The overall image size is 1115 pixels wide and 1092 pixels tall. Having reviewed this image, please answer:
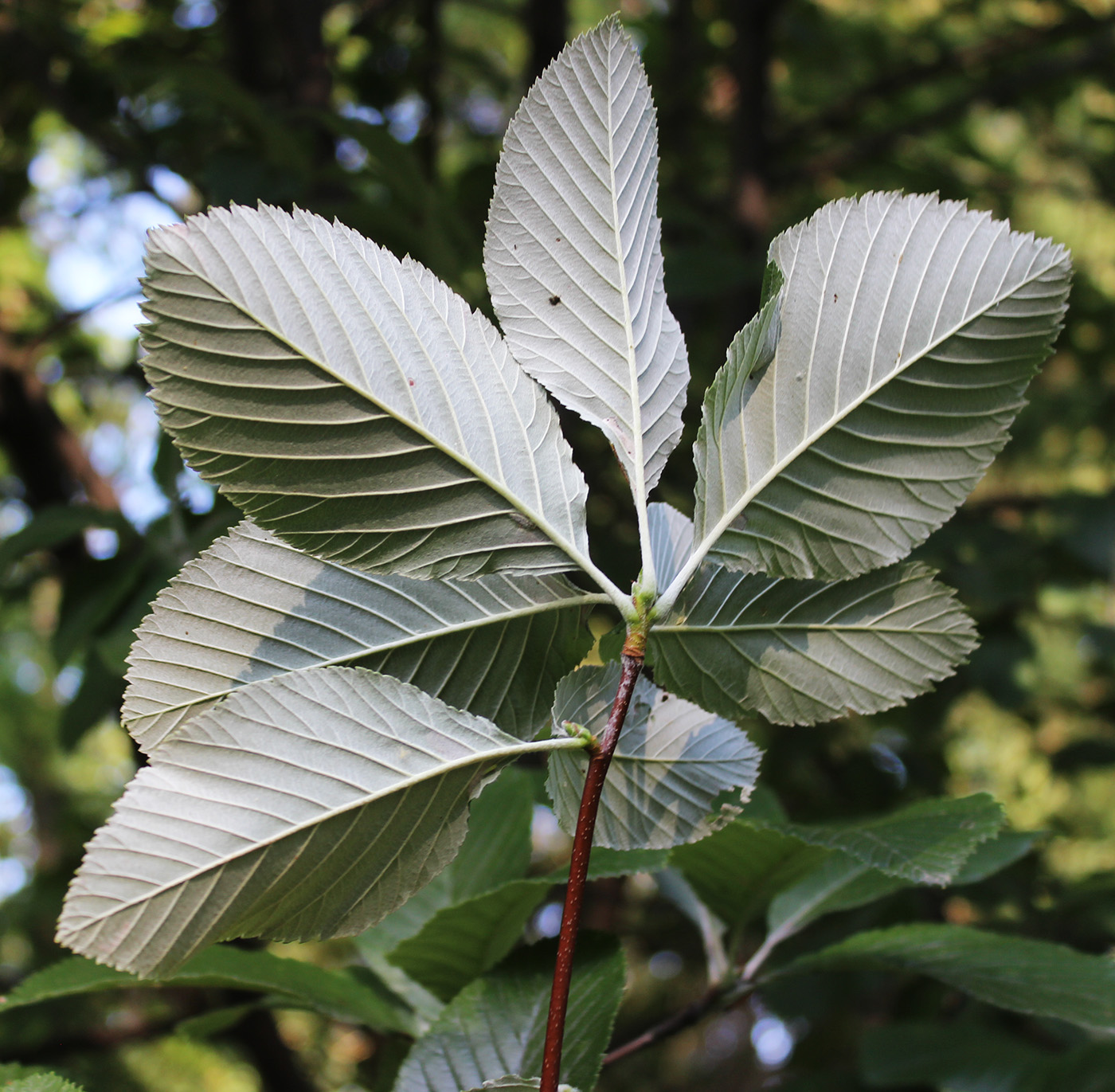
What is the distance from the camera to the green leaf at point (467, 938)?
470mm

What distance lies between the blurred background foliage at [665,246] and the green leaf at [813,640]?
13.3 inches

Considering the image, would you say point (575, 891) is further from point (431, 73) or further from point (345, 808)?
point (431, 73)

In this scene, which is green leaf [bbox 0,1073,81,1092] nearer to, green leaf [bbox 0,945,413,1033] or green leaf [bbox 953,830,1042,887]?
green leaf [bbox 0,945,413,1033]

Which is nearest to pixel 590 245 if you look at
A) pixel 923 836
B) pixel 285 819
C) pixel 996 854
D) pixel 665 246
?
pixel 285 819

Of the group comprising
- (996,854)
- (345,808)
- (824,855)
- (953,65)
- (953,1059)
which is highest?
(345,808)

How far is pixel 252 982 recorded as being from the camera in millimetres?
457

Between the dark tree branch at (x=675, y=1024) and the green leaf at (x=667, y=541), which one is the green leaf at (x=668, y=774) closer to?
the green leaf at (x=667, y=541)

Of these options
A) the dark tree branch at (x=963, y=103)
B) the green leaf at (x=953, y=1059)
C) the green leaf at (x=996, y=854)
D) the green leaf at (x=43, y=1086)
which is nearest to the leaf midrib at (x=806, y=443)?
the green leaf at (x=43, y=1086)

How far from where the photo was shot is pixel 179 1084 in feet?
10.3

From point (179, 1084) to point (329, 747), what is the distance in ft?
11.5

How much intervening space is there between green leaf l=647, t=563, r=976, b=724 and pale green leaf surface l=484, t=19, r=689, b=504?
0.05m

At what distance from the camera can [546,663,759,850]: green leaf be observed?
316 millimetres

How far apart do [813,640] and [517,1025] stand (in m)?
0.25

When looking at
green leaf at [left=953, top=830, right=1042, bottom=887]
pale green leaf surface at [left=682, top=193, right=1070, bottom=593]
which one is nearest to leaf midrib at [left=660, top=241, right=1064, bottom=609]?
pale green leaf surface at [left=682, top=193, right=1070, bottom=593]
